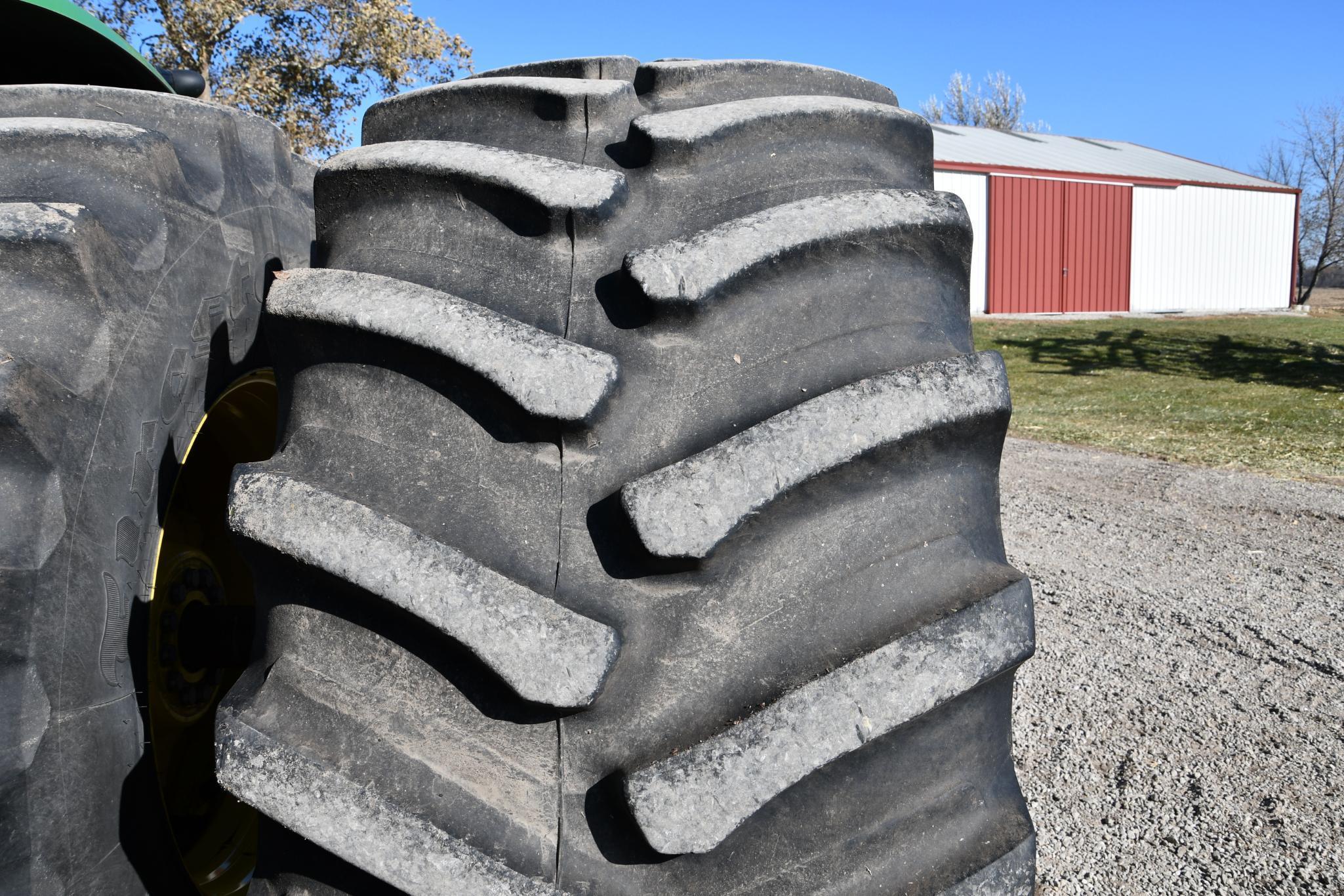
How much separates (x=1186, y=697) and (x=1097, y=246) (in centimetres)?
2288

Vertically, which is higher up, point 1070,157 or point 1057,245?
point 1070,157

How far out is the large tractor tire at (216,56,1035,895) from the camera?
0.93 meters

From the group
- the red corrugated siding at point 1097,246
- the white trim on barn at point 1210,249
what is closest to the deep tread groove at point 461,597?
the red corrugated siding at point 1097,246

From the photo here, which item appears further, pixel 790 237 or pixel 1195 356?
pixel 1195 356

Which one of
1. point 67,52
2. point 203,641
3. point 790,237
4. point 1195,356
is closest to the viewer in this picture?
point 790,237

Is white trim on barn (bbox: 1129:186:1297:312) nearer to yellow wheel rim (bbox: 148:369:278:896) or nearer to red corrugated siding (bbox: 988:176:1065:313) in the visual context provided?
red corrugated siding (bbox: 988:176:1065:313)

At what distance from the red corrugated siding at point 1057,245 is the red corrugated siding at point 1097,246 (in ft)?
0.05

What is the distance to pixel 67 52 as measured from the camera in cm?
179

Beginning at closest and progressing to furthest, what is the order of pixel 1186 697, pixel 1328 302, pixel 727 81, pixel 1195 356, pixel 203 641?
1. pixel 727 81
2. pixel 203 641
3. pixel 1186 697
4. pixel 1195 356
5. pixel 1328 302

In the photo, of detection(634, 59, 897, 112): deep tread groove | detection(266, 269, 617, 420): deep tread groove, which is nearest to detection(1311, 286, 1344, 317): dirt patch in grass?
detection(634, 59, 897, 112): deep tread groove

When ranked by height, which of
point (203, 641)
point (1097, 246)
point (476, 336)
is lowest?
point (1097, 246)

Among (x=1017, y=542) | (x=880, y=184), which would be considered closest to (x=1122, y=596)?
(x=1017, y=542)

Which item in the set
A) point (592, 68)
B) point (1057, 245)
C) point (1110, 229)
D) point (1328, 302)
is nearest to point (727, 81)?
point (592, 68)

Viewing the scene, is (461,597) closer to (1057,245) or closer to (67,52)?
(67,52)
